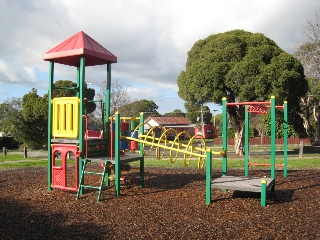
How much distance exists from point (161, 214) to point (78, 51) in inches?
159

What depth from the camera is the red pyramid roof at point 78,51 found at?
7734 mm

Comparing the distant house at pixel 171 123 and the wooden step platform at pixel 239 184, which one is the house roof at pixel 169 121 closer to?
the distant house at pixel 171 123

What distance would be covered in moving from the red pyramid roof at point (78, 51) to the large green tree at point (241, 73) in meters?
12.4

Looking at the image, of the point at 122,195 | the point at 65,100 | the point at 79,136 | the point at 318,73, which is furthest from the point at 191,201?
the point at 318,73

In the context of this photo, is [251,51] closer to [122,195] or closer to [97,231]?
[122,195]

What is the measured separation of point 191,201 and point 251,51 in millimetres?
15321

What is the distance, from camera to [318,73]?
31891 millimetres

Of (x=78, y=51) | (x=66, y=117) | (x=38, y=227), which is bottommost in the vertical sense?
(x=38, y=227)

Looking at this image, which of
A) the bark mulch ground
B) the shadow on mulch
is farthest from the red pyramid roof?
the shadow on mulch

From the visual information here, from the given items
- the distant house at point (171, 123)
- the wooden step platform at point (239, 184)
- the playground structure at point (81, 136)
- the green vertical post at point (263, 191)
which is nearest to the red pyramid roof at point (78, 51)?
the playground structure at point (81, 136)

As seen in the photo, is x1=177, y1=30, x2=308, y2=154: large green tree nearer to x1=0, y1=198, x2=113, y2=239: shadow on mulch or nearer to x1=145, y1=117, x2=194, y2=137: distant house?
x1=0, y1=198, x2=113, y2=239: shadow on mulch

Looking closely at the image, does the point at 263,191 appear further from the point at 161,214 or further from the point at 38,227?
the point at 38,227

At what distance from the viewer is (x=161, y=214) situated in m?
5.80

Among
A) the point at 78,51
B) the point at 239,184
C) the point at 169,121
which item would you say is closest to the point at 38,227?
the point at 239,184
